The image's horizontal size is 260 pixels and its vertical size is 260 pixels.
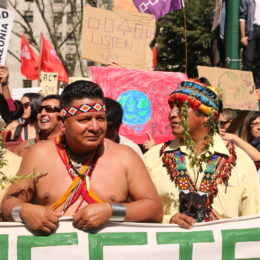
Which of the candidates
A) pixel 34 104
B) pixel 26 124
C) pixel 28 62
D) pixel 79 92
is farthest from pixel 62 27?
pixel 79 92

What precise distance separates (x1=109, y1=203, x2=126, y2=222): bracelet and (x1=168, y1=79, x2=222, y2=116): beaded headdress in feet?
3.29

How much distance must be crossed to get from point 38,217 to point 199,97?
4.39 ft

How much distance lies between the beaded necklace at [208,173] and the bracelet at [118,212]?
0.68 meters

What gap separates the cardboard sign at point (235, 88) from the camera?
21.4ft

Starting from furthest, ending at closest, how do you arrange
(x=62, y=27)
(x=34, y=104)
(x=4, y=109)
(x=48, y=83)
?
1. (x=62, y=27)
2. (x=48, y=83)
3. (x=34, y=104)
4. (x=4, y=109)

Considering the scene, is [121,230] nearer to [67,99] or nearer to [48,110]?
[67,99]

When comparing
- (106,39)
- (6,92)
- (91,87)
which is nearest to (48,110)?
(6,92)

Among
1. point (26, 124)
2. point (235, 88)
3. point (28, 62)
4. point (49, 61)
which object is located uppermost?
point (28, 62)

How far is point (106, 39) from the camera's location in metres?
7.12

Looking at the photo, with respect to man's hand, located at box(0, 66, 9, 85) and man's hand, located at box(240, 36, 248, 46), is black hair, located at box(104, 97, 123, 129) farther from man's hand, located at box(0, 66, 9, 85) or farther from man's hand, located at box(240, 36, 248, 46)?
man's hand, located at box(240, 36, 248, 46)

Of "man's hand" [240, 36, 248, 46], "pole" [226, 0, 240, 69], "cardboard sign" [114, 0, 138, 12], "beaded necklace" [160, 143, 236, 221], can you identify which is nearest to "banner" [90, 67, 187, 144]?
"pole" [226, 0, 240, 69]

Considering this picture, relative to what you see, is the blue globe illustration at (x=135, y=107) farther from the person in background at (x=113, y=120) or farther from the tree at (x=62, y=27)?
the tree at (x=62, y=27)

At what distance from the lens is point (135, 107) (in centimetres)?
632

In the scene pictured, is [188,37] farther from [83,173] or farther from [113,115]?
[83,173]
